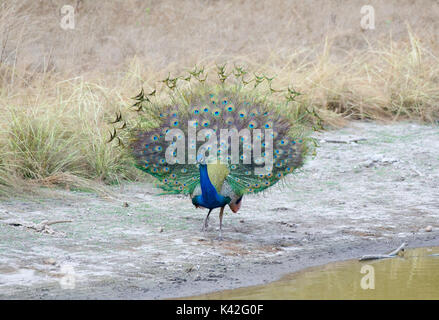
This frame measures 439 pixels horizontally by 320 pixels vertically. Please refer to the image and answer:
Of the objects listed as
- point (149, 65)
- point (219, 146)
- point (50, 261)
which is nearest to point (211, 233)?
point (219, 146)

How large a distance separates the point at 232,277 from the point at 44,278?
1.30 meters

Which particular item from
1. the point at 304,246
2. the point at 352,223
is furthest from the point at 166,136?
the point at 352,223

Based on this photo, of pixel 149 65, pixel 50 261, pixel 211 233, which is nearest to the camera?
pixel 50 261

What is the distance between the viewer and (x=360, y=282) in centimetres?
533

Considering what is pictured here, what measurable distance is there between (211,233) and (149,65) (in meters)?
5.76

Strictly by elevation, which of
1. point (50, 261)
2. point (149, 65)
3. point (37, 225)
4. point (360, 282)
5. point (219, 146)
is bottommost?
point (360, 282)

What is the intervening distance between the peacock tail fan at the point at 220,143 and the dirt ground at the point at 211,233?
20.8 inches

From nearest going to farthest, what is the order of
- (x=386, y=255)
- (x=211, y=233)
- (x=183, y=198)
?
(x=386, y=255) < (x=211, y=233) < (x=183, y=198)

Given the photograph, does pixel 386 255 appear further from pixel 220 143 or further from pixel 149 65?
pixel 149 65

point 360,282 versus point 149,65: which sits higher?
point 149,65

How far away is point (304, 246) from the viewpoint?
6.16m

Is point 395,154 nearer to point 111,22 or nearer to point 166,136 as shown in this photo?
point 166,136
